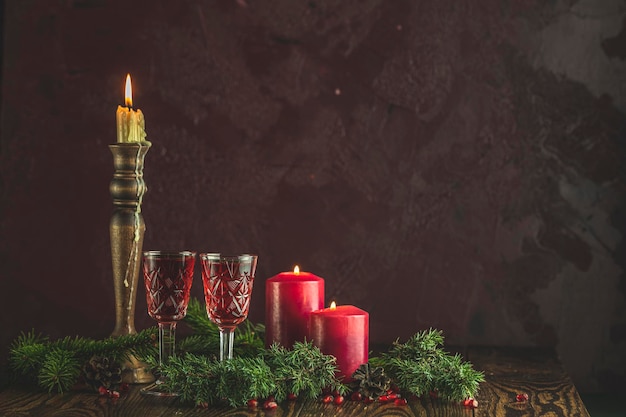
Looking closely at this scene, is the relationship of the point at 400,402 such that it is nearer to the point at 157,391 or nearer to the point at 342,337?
the point at 342,337

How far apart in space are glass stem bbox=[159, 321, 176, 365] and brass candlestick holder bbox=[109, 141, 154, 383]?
5 cm

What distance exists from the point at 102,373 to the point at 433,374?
49cm

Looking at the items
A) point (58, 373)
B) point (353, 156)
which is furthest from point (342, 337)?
point (353, 156)

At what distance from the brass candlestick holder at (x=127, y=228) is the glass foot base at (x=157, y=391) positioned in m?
0.07

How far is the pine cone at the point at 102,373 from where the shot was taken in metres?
1.29

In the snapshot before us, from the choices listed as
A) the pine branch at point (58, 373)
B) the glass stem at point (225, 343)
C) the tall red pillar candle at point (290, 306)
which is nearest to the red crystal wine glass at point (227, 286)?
the glass stem at point (225, 343)

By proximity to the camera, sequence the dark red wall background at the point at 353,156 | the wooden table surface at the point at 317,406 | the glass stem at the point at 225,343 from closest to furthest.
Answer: the wooden table surface at the point at 317,406 → the glass stem at the point at 225,343 → the dark red wall background at the point at 353,156

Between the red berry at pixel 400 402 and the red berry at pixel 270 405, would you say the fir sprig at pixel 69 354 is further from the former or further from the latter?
the red berry at pixel 400 402

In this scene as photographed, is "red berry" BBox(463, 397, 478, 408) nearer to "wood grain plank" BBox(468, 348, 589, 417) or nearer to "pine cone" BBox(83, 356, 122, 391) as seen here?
"wood grain plank" BBox(468, 348, 589, 417)

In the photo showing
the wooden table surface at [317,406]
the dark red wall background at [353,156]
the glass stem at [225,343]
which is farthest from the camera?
the dark red wall background at [353,156]

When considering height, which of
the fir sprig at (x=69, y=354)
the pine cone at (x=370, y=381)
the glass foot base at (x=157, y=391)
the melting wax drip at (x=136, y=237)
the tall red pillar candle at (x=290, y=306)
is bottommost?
the glass foot base at (x=157, y=391)

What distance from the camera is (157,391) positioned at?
127 centimetres

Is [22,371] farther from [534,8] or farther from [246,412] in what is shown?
[534,8]

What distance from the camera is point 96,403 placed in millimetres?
1222
